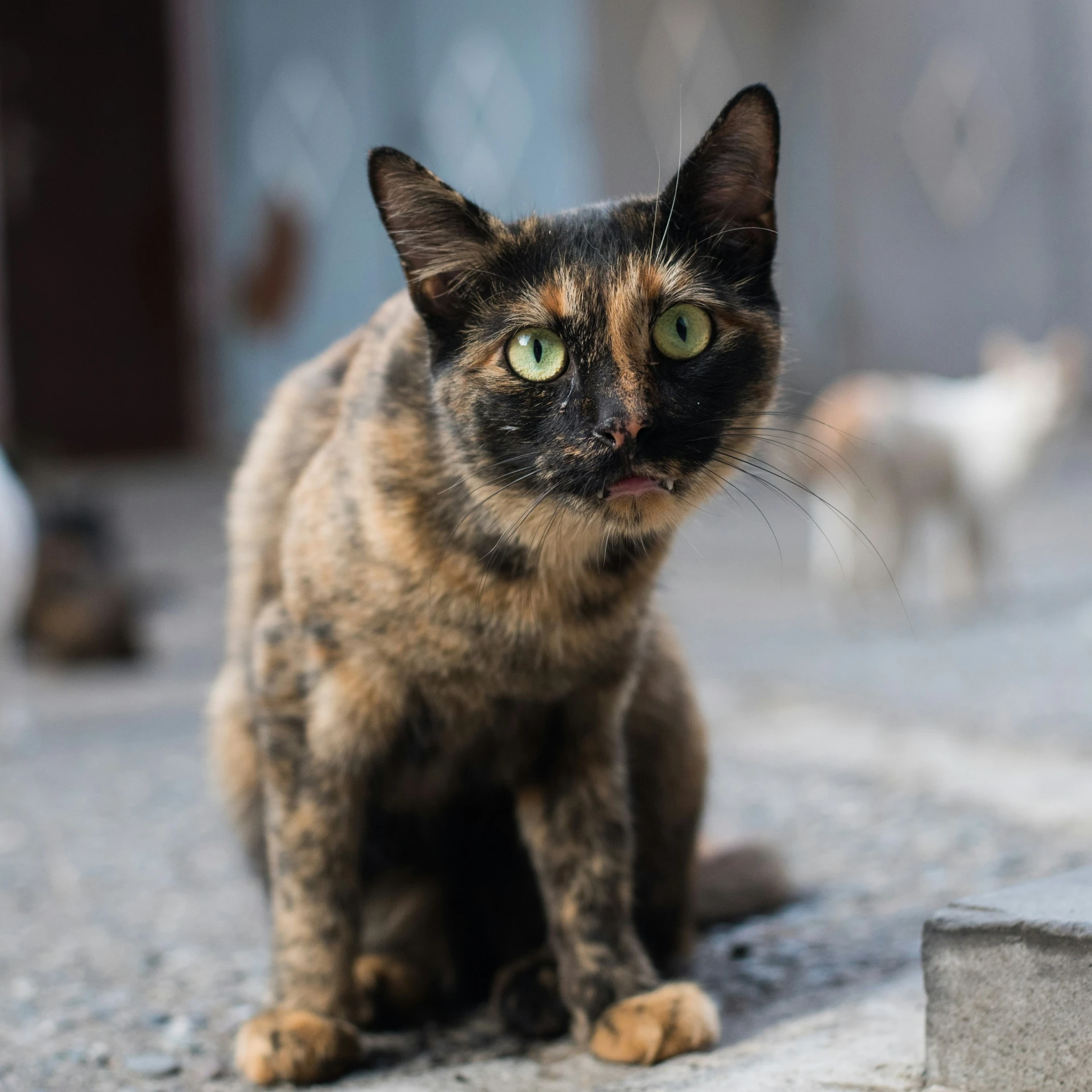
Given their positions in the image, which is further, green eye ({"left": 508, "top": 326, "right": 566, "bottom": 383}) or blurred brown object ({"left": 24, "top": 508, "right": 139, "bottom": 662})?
blurred brown object ({"left": 24, "top": 508, "right": 139, "bottom": 662})

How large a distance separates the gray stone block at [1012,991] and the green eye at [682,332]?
0.72 meters

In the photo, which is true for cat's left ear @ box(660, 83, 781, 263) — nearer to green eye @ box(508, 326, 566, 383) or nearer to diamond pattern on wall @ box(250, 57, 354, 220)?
green eye @ box(508, 326, 566, 383)

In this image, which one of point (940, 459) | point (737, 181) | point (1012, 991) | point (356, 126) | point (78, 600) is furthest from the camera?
point (356, 126)

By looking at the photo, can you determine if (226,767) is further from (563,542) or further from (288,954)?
(563,542)

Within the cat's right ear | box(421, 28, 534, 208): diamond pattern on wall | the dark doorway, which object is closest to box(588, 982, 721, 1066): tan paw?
the cat's right ear

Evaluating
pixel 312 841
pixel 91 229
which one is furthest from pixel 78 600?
pixel 91 229

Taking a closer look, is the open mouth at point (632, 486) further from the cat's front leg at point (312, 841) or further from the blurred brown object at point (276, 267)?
the blurred brown object at point (276, 267)

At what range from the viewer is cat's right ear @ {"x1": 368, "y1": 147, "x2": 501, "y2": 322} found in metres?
1.73

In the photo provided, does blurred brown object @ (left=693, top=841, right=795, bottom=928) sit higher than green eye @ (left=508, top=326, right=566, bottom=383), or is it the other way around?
green eye @ (left=508, top=326, right=566, bottom=383)

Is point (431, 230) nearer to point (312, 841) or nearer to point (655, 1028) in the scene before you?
point (312, 841)

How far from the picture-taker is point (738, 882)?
243 centimetres

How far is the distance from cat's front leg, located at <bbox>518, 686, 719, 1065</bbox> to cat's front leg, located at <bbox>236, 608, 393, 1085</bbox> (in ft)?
0.84

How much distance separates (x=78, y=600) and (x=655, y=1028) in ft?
15.3

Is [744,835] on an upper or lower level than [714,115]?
lower
